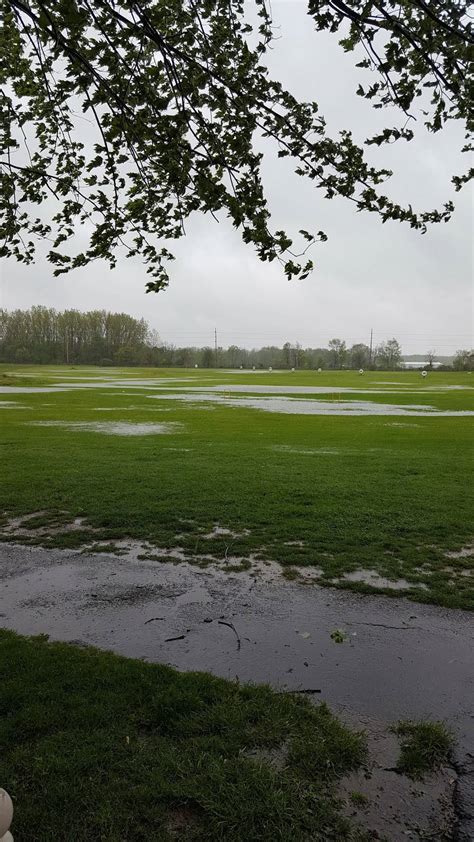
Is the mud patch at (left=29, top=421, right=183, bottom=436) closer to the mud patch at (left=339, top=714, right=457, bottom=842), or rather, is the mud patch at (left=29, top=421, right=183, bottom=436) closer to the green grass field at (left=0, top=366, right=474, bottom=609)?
the green grass field at (left=0, top=366, right=474, bottom=609)

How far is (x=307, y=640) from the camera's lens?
5.39 meters

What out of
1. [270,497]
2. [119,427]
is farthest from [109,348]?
[270,497]

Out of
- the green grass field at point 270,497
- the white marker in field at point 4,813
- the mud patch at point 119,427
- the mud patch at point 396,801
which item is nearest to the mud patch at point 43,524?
the green grass field at point 270,497

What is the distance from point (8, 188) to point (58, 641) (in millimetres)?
5784

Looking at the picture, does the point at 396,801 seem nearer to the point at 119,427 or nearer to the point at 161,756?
the point at 161,756

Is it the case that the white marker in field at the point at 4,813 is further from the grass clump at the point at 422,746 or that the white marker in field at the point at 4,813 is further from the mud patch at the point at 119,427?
the mud patch at the point at 119,427

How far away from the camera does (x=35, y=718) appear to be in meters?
3.95

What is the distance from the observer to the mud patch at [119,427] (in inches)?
843

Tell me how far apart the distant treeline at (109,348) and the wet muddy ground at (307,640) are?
5075 inches

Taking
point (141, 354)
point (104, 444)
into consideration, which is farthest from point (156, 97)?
point (141, 354)

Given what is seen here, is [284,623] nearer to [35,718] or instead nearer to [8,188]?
[35,718]

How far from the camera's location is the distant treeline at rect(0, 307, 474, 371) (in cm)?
13150

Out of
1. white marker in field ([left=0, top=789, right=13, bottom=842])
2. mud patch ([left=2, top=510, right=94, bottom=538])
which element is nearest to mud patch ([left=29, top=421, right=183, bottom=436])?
mud patch ([left=2, top=510, right=94, bottom=538])

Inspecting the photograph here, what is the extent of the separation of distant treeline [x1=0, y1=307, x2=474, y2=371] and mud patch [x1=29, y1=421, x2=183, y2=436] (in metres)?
110
